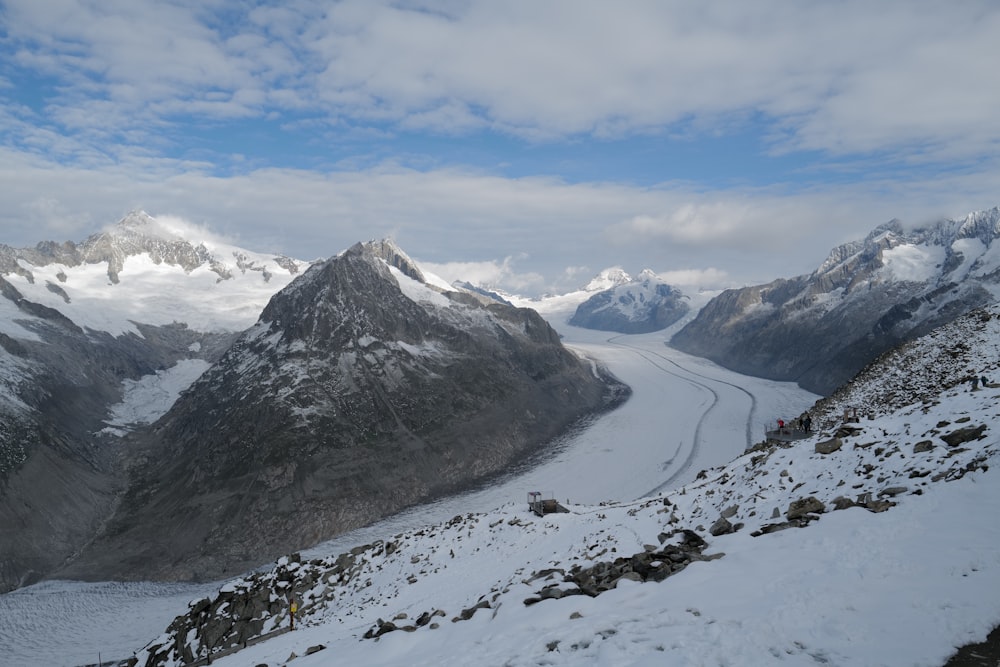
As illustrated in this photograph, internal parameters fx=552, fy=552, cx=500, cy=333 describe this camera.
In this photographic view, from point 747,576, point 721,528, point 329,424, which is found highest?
point 747,576

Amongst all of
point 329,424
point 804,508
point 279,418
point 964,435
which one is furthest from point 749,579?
point 279,418

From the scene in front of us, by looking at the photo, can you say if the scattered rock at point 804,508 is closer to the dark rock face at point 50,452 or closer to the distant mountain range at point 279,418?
the distant mountain range at point 279,418

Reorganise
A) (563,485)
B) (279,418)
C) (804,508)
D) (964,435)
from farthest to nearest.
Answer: (279,418), (563,485), (964,435), (804,508)

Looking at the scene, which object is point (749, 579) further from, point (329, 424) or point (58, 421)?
point (58, 421)

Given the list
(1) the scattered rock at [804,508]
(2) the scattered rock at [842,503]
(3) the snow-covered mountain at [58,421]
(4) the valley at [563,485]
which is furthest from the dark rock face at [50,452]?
(2) the scattered rock at [842,503]

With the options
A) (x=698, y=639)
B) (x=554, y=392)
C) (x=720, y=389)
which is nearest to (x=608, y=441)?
(x=554, y=392)

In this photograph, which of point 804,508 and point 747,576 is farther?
point 804,508

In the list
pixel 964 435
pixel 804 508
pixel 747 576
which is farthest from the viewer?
pixel 964 435

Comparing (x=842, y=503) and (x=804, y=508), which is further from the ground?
(x=842, y=503)
